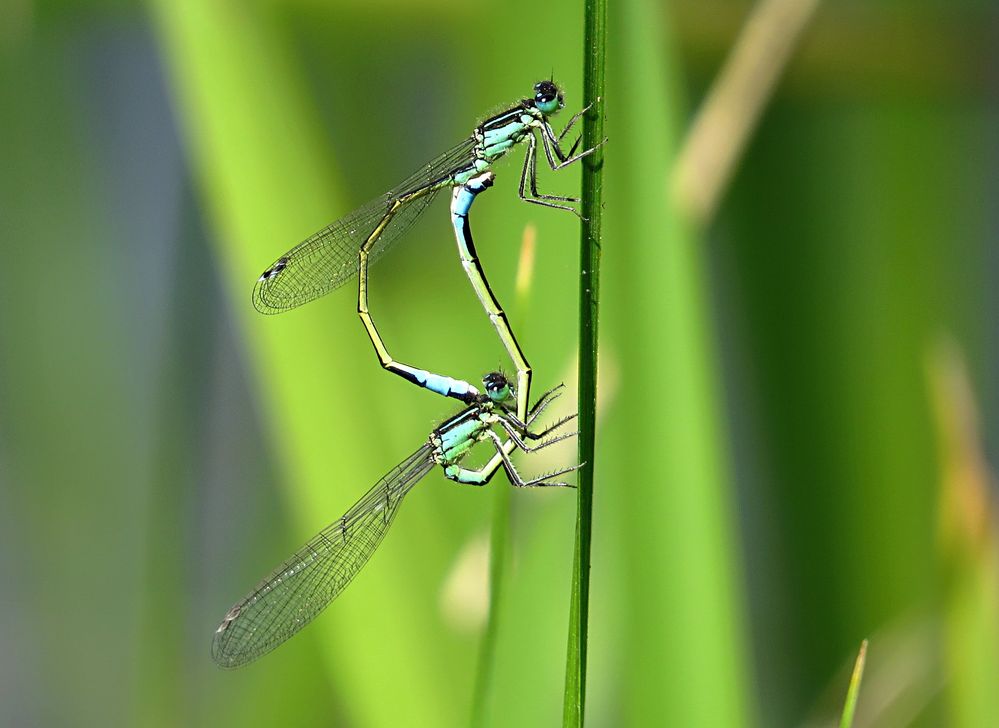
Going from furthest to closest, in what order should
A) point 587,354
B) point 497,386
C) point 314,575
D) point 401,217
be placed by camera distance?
point 401,217
point 314,575
point 497,386
point 587,354

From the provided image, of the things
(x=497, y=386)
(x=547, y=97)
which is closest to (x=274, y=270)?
(x=497, y=386)

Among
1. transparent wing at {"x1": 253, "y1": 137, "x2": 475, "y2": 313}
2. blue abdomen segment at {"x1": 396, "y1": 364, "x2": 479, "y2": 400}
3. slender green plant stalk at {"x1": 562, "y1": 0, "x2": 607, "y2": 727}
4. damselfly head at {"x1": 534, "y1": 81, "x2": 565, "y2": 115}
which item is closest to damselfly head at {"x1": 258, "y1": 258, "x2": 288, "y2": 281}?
transparent wing at {"x1": 253, "y1": 137, "x2": 475, "y2": 313}

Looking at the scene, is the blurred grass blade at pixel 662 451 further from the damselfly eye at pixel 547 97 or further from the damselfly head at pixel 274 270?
the damselfly head at pixel 274 270

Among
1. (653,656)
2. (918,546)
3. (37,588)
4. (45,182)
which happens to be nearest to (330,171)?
(653,656)

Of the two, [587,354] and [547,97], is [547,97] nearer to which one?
[547,97]

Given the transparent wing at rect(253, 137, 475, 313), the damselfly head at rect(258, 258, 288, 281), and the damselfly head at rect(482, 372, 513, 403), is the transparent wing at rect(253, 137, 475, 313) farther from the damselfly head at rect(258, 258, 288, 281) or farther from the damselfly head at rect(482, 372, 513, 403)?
the damselfly head at rect(482, 372, 513, 403)

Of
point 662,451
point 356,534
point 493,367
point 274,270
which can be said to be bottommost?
point 662,451
